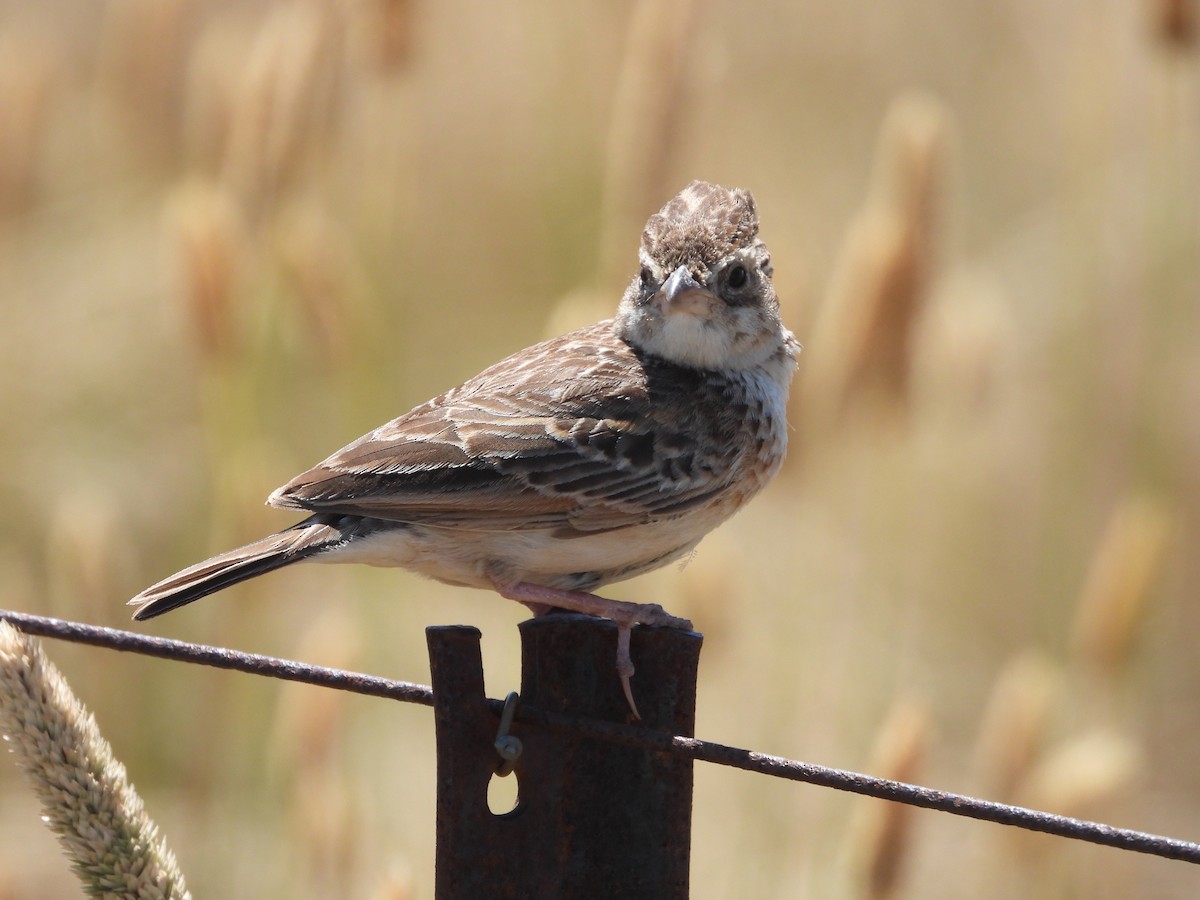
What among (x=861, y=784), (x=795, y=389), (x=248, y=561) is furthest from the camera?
(x=795, y=389)

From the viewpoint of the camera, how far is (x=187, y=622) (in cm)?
718

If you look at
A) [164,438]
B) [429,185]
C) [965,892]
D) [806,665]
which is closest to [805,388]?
[806,665]

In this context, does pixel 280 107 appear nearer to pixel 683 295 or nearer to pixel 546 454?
pixel 683 295

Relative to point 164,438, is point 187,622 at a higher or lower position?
lower

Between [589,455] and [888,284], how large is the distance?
129 centimetres

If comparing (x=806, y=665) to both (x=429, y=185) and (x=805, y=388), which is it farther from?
(x=429, y=185)

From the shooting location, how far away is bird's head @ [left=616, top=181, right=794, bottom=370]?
4379 millimetres

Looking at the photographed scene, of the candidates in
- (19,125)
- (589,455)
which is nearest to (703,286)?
(589,455)

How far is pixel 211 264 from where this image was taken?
467cm

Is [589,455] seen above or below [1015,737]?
above

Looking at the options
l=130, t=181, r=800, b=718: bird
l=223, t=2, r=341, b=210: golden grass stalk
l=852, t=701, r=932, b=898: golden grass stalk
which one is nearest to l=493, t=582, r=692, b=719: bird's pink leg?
l=130, t=181, r=800, b=718: bird

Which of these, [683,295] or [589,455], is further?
[683,295]

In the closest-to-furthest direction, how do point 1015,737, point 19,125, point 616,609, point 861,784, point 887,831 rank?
point 861,784 < point 616,609 < point 887,831 < point 1015,737 < point 19,125

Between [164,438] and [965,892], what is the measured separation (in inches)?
174
